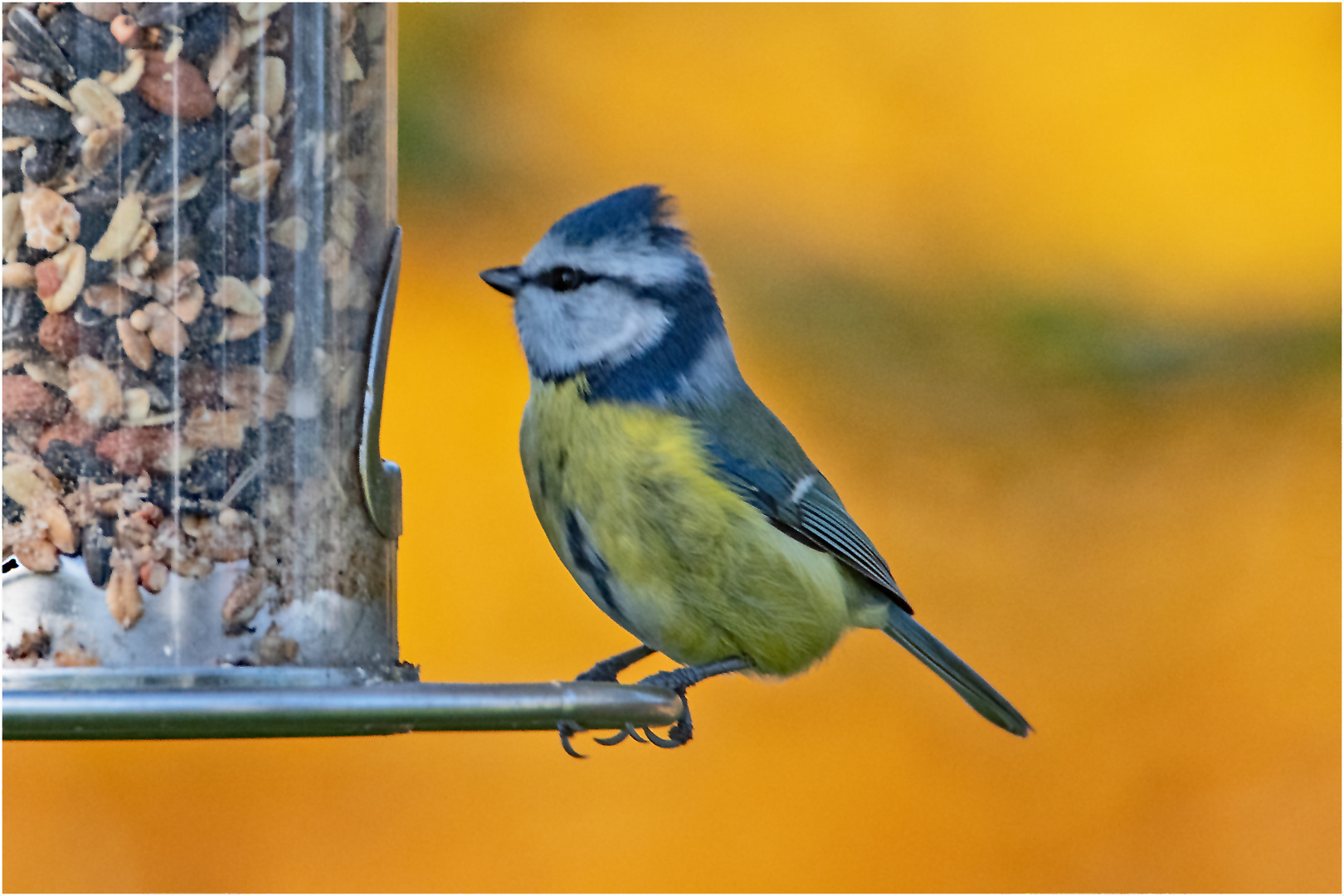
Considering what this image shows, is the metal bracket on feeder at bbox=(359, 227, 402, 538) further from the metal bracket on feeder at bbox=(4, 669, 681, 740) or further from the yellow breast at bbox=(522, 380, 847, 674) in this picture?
the metal bracket on feeder at bbox=(4, 669, 681, 740)

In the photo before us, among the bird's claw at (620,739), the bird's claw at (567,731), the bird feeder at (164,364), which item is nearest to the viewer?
the bird's claw at (567,731)

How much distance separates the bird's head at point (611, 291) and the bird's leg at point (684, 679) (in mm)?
466

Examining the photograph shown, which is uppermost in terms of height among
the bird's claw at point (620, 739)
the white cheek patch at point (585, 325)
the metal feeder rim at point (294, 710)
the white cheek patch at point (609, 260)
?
the white cheek patch at point (609, 260)

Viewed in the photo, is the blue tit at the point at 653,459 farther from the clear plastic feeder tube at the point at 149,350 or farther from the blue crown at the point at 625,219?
the clear plastic feeder tube at the point at 149,350

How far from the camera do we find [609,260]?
2.49 m

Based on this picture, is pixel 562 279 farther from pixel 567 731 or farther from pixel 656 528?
pixel 567 731

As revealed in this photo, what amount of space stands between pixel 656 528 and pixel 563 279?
1.38 feet

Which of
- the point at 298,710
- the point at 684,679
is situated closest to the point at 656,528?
the point at 684,679

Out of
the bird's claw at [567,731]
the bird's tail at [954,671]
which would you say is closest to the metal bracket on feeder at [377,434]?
the bird's claw at [567,731]

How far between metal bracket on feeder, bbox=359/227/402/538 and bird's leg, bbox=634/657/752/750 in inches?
19.4

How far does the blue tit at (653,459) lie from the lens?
246cm

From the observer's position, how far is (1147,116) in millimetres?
4395

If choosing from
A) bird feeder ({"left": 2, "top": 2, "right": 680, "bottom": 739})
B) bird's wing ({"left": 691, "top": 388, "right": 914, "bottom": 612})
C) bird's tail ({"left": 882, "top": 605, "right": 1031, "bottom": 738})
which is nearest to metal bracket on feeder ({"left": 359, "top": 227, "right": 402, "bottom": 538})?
bird feeder ({"left": 2, "top": 2, "right": 680, "bottom": 739})

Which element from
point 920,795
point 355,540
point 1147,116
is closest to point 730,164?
point 1147,116
